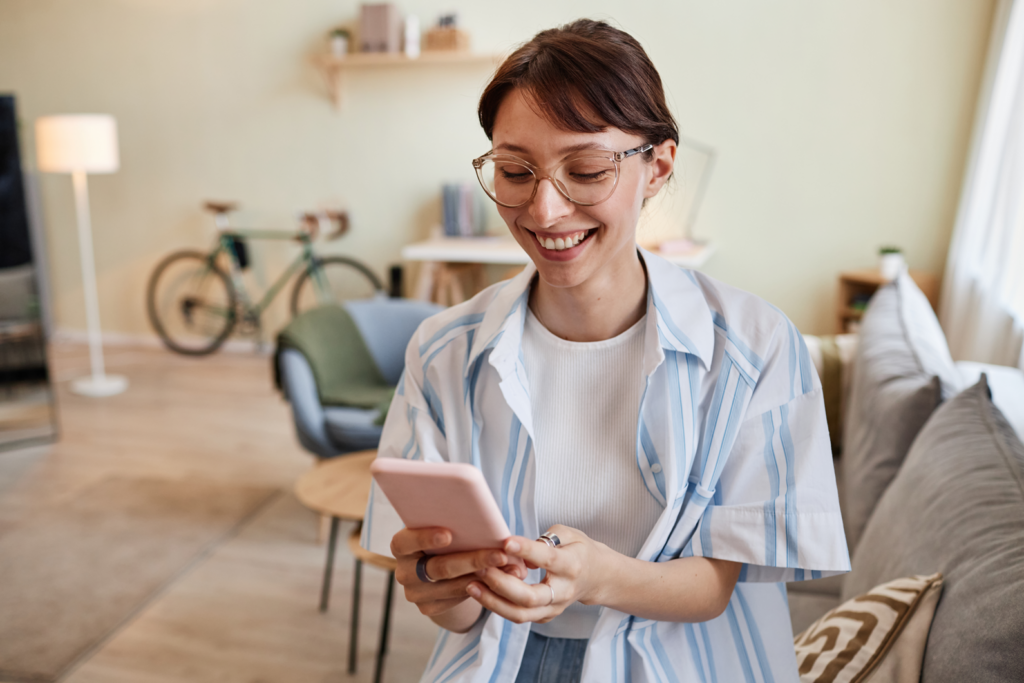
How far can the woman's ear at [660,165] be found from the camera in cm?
95

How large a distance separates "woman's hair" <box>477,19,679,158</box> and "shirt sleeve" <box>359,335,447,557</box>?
0.39 m

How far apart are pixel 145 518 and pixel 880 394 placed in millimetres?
2521

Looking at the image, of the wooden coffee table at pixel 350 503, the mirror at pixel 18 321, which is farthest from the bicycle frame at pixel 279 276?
the wooden coffee table at pixel 350 503

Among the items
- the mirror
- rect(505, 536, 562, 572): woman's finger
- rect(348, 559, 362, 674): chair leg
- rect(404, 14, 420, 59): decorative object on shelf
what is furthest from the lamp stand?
rect(505, 536, 562, 572): woman's finger

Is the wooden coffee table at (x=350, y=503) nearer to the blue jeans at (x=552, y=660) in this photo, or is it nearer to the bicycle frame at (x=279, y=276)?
the blue jeans at (x=552, y=660)

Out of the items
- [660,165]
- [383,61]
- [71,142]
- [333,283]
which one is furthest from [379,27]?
[660,165]

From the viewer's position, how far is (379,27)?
4.29 meters

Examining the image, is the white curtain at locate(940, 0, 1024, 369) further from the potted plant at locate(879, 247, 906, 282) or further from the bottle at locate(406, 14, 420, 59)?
the bottle at locate(406, 14, 420, 59)

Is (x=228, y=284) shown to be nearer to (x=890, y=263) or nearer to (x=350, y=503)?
(x=350, y=503)

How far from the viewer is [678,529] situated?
94 cm

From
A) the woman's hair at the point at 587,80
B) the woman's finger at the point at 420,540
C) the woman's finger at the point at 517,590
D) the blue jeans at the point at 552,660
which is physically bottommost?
the blue jeans at the point at 552,660

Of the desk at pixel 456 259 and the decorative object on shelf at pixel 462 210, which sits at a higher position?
the decorative object on shelf at pixel 462 210

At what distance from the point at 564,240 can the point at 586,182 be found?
7cm

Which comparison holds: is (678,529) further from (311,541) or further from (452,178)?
(452,178)
